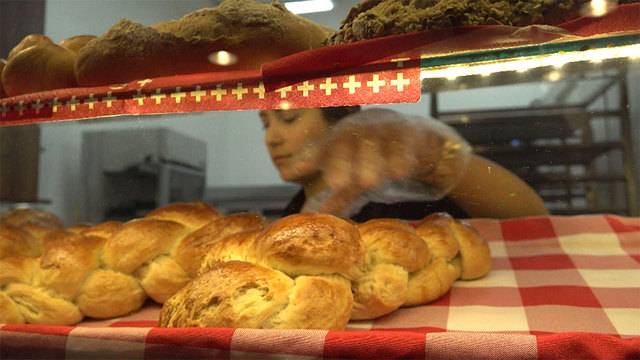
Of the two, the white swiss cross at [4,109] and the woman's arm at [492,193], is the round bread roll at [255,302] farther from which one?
the white swiss cross at [4,109]

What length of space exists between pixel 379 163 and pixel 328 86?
301 mm

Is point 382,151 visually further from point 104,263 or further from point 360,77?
point 104,263

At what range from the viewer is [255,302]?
80 centimetres

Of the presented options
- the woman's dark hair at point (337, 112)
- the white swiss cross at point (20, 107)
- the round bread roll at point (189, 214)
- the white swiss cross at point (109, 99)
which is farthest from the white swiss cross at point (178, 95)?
the round bread roll at point (189, 214)

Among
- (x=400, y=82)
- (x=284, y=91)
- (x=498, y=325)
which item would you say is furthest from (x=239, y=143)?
(x=498, y=325)

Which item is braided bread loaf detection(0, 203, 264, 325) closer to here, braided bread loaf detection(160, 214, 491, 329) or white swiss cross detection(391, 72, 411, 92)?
braided bread loaf detection(160, 214, 491, 329)

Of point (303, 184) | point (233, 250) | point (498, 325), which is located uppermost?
point (303, 184)

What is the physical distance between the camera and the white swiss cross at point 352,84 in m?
0.73

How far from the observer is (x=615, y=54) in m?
0.69

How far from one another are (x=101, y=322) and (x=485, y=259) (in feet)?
2.56

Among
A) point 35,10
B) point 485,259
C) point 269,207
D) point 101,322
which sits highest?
point 35,10

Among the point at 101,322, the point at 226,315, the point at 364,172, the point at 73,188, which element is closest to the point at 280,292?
the point at 226,315

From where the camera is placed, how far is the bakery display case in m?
0.68

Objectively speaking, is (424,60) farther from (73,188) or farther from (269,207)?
(73,188)
